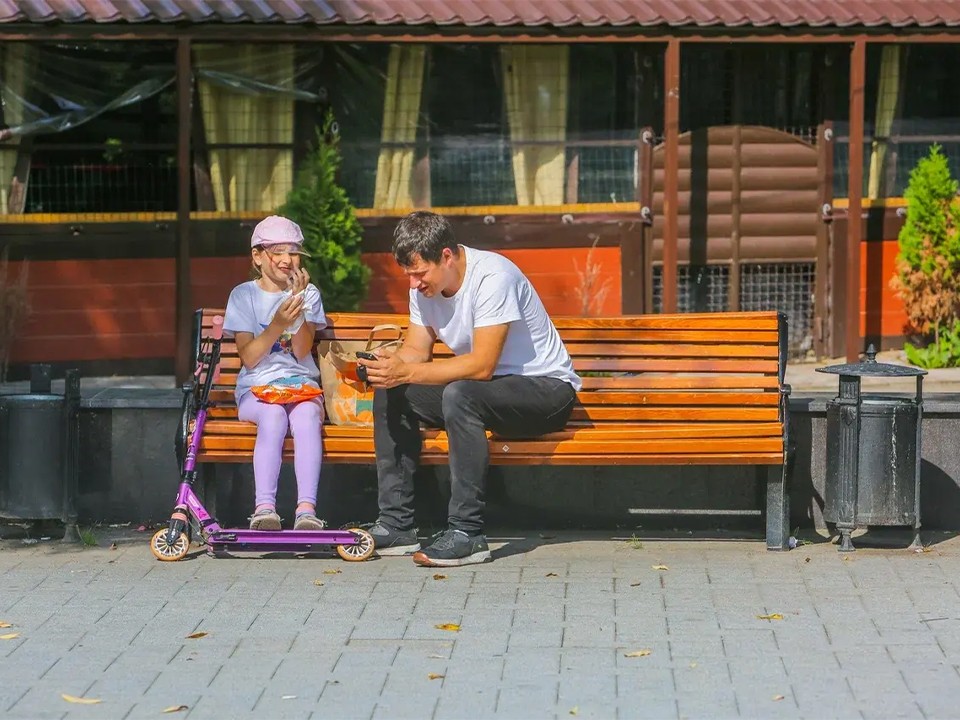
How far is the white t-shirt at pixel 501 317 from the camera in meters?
7.32

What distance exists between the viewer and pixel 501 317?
23.9ft

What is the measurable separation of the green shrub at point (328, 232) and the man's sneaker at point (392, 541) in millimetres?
4406

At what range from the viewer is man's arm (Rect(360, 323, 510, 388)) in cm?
727

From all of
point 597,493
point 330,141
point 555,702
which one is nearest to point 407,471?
point 597,493

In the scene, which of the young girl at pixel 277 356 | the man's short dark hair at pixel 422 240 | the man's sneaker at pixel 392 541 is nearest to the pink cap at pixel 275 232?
the young girl at pixel 277 356

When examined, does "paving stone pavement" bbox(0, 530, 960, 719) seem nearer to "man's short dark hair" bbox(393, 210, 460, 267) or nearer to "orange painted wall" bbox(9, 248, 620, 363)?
"man's short dark hair" bbox(393, 210, 460, 267)

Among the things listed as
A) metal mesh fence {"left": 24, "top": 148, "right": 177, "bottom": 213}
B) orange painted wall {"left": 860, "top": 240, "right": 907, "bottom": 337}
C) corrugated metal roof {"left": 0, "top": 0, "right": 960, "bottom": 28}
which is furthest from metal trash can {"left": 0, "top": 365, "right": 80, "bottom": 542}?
orange painted wall {"left": 860, "top": 240, "right": 907, "bottom": 337}

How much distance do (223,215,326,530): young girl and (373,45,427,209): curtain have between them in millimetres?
4953

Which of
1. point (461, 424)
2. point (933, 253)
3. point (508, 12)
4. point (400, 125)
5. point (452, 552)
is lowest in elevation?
point (452, 552)

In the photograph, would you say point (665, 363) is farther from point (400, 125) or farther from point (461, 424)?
point (400, 125)

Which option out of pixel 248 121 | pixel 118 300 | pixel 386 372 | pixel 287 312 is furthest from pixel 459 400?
pixel 248 121

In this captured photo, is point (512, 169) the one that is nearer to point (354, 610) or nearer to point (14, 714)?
point (354, 610)

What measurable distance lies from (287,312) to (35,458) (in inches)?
51.9

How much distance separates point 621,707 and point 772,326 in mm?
2937
